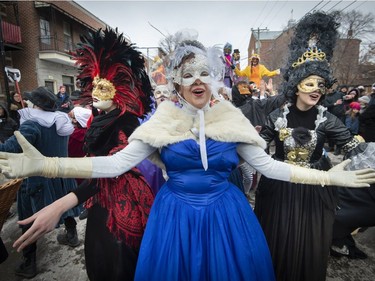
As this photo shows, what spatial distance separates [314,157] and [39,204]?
3.07 metres

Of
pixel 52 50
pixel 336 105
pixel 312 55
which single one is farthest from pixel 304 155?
pixel 52 50

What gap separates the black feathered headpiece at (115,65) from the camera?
2.00 metres

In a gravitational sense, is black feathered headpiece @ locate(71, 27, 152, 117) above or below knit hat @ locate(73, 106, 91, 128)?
above

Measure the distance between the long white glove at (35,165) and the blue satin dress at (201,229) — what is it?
0.53m

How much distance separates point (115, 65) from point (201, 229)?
1.47 metres

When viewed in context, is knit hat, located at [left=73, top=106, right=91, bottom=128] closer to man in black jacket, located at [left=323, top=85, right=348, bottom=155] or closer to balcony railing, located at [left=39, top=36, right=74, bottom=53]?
man in black jacket, located at [left=323, top=85, right=348, bottom=155]

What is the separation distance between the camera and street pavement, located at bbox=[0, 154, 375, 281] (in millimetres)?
2619

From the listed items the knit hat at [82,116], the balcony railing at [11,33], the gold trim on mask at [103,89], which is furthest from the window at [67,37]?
the gold trim on mask at [103,89]

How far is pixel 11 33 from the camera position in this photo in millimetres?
13711

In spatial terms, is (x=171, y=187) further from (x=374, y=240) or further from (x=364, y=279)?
(x=374, y=240)

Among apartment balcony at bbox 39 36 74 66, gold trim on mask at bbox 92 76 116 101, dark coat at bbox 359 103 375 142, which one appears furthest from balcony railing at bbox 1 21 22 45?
dark coat at bbox 359 103 375 142

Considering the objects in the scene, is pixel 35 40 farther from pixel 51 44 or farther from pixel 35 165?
pixel 35 165

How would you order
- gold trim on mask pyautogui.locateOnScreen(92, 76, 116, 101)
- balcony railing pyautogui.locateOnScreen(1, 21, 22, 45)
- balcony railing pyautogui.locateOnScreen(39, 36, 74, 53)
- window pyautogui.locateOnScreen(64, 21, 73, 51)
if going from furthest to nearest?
window pyautogui.locateOnScreen(64, 21, 73, 51)
balcony railing pyautogui.locateOnScreen(39, 36, 74, 53)
balcony railing pyautogui.locateOnScreen(1, 21, 22, 45)
gold trim on mask pyautogui.locateOnScreen(92, 76, 116, 101)

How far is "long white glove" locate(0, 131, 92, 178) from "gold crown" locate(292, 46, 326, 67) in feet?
6.85
